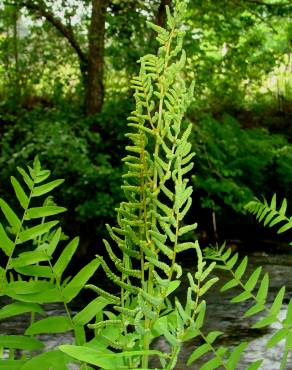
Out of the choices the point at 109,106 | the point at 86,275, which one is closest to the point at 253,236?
the point at 109,106

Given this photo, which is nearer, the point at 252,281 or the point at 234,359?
the point at 234,359

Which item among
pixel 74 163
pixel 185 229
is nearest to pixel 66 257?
pixel 185 229

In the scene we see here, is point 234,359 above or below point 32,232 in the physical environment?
below

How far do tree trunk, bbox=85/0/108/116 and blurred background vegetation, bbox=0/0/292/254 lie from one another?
2cm

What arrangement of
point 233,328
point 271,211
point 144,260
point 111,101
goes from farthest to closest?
point 111,101 < point 233,328 < point 271,211 < point 144,260

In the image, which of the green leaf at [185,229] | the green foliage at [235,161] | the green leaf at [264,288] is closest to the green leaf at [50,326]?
the green leaf at [185,229]

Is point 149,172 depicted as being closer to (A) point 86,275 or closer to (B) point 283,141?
(A) point 86,275

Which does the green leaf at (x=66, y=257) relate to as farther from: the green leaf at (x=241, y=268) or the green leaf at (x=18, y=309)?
the green leaf at (x=241, y=268)

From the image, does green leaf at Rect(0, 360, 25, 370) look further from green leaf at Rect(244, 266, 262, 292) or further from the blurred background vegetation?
the blurred background vegetation

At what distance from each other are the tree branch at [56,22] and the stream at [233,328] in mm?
4163

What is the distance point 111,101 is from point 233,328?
16.0 ft

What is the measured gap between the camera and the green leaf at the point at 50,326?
703 mm

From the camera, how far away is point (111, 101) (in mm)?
10344

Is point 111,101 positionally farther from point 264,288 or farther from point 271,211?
point 264,288
